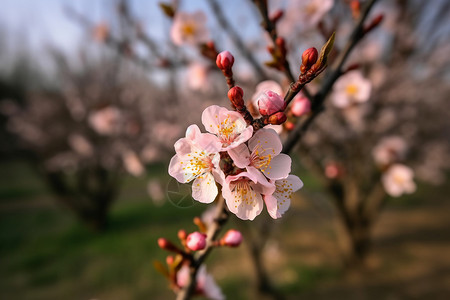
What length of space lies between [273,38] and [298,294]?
3.93 meters

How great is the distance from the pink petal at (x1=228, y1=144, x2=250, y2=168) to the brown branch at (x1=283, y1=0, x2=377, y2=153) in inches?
9.9

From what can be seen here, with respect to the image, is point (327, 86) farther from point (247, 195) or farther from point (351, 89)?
point (351, 89)

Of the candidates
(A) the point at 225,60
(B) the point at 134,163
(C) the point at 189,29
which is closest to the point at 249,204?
(A) the point at 225,60

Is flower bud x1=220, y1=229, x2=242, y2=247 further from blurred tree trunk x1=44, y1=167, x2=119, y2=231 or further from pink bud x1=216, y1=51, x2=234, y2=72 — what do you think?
blurred tree trunk x1=44, y1=167, x2=119, y2=231

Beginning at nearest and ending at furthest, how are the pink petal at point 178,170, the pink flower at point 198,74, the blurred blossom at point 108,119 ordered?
the pink petal at point 178,170 → the pink flower at point 198,74 → the blurred blossom at point 108,119

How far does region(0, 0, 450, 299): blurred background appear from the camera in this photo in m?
3.27

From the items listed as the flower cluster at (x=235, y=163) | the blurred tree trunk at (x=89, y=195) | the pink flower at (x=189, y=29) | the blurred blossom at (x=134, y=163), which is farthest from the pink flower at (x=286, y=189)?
the blurred tree trunk at (x=89, y=195)

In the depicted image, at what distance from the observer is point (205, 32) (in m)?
2.00

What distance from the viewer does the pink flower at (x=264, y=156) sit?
2.06ft

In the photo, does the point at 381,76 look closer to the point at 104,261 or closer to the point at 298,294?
the point at 298,294

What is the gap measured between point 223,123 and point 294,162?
2.25 ft

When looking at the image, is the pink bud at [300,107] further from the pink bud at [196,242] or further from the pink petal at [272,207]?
the pink bud at [196,242]

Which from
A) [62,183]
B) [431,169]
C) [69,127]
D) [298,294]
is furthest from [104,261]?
[431,169]

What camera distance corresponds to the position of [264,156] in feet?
2.23
